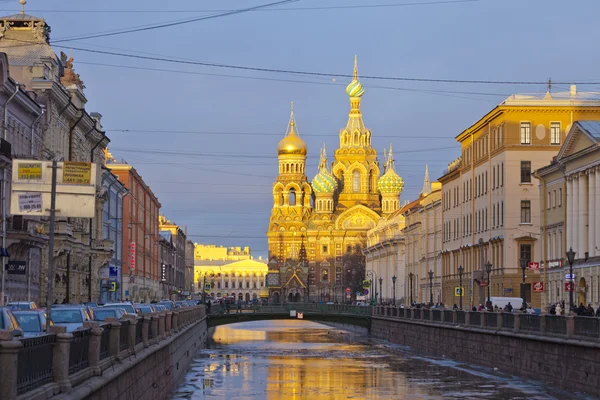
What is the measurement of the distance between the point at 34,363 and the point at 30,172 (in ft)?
33.5

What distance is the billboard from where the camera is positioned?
83.7ft

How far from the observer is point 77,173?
26125mm

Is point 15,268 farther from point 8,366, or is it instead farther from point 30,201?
point 8,366

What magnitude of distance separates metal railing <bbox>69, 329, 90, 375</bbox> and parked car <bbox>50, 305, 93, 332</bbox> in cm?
1057

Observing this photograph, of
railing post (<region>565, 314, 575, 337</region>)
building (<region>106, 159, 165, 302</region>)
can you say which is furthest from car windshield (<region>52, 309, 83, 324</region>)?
building (<region>106, 159, 165, 302</region>)

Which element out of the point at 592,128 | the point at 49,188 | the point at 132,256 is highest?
the point at 592,128

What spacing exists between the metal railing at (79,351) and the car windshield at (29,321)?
208 inches

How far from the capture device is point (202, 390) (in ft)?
142

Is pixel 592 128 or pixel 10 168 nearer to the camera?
pixel 10 168

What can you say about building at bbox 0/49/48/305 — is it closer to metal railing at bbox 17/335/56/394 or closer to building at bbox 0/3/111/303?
building at bbox 0/3/111/303

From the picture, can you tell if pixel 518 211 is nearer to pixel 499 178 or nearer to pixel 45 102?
pixel 499 178

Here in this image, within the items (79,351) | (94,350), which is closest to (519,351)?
(94,350)

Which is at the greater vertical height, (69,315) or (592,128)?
(592,128)

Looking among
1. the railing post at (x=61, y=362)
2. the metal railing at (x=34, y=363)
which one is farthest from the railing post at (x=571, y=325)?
the metal railing at (x=34, y=363)
